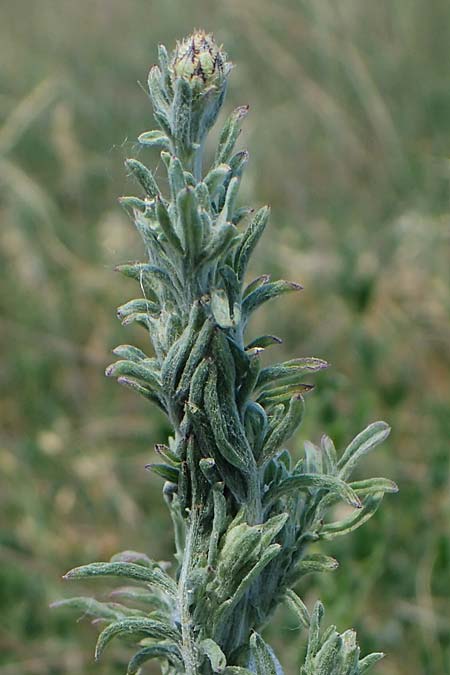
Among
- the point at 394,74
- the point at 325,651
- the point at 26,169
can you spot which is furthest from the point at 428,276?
the point at 325,651

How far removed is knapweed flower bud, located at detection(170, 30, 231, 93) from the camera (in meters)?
1.16

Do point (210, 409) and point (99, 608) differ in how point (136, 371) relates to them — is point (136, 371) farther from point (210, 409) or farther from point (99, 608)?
point (99, 608)

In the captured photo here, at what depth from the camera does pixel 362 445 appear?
1.37 metres

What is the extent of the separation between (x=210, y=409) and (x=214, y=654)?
0.31 meters

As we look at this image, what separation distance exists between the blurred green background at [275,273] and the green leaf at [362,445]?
969 mm

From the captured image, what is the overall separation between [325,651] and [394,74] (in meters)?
5.77

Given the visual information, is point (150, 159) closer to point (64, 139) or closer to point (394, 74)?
point (64, 139)

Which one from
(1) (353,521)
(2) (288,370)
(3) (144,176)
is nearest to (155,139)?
(3) (144,176)

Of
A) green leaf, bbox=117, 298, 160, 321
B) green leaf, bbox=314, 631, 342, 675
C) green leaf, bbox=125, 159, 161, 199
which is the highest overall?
green leaf, bbox=125, 159, 161, 199

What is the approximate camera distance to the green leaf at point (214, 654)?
41.2 inches

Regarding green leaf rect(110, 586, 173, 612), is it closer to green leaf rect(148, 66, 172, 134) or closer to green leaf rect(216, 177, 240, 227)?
green leaf rect(216, 177, 240, 227)

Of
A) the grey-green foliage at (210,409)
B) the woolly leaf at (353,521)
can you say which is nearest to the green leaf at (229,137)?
the grey-green foliage at (210,409)

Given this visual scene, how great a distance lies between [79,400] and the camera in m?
4.61

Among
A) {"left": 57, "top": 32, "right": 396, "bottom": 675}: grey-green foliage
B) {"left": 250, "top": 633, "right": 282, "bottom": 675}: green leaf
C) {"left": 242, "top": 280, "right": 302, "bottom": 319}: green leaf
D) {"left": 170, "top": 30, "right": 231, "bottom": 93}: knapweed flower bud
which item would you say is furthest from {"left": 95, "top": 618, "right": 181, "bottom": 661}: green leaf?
{"left": 170, "top": 30, "right": 231, "bottom": 93}: knapweed flower bud
